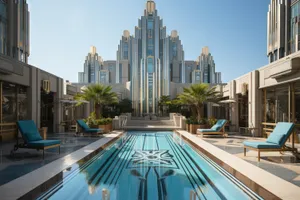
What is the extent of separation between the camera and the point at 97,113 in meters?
15.0

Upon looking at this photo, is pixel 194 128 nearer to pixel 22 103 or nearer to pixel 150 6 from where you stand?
pixel 22 103

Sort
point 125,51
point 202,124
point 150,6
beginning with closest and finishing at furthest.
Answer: point 202,124
point 150,6
point 125,51

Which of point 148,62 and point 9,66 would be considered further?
point 148,62

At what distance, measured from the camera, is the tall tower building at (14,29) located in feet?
54.9

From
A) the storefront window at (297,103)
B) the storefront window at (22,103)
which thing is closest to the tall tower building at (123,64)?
the storefront window at (22,103)

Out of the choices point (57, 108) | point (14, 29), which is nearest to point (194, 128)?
point (57, 108)

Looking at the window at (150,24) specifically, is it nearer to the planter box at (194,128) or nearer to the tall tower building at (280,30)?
the tall tower building at (280,30)

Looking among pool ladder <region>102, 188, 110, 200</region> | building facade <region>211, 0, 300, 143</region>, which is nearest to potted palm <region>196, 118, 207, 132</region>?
building facade <region>211, 0, 300, 143</region>

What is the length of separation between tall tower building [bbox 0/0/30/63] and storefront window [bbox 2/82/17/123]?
8.51 meters

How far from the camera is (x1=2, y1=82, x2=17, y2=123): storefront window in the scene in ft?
32.0

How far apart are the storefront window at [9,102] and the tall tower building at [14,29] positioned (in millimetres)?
8514

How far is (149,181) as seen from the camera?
14.5ft

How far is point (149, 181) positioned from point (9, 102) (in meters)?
8.75

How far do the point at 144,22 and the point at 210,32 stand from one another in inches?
1167
